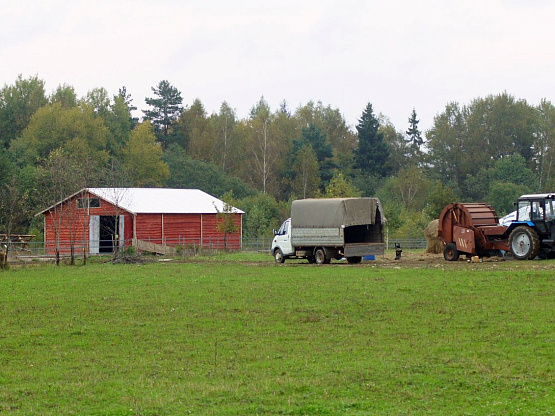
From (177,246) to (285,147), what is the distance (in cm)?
5307

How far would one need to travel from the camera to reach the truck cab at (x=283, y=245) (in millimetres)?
42094

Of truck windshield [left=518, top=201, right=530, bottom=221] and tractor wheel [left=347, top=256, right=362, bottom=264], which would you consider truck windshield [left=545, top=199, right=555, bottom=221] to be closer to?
truck windshield [left=518, top=201, right=530, bottom=221]

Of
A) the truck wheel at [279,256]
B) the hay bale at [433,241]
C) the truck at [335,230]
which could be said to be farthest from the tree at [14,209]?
the hay bale at [433,241]

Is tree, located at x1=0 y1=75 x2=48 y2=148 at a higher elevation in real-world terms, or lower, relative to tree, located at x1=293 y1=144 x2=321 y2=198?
higher

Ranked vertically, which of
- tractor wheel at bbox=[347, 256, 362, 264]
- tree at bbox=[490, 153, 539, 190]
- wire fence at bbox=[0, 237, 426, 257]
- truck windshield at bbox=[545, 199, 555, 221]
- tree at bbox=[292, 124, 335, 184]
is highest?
tree at bbox=[292, 124, 335, 184]

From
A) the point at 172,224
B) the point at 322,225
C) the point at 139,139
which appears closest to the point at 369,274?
the point at 322,225

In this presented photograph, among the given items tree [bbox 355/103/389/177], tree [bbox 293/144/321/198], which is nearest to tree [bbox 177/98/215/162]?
tree [bbox 293/144/321/198]

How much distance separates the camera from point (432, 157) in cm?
10981

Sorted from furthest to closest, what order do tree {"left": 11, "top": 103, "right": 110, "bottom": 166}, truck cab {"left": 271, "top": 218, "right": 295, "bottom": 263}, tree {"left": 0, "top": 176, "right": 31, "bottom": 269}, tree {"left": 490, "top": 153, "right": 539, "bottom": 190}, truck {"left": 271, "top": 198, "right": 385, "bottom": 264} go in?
tree {"left": 490, "top": 153, "right": 539, "bottom": 190} → tree {"left": 11, "top": 103, "right": 110, "bottom": 166} → tree {"left": 0, "top": 176, "right": 31, "bottom": 269} → truck cab {"left": 271, "top": 218, "right": 295, "bottom": 263} → truck {"left": 271, "top": 198, "right": 385, "bottom": 264}

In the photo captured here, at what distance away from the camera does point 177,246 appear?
56.5 metres

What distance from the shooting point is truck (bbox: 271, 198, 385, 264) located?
39.6 metres

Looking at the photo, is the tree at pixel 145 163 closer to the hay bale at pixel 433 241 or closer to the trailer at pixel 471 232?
the hay bale at pixel 433 241

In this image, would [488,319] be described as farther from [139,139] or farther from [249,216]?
[139,139]

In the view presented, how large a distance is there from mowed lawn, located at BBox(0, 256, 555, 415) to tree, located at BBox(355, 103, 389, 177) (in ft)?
262
